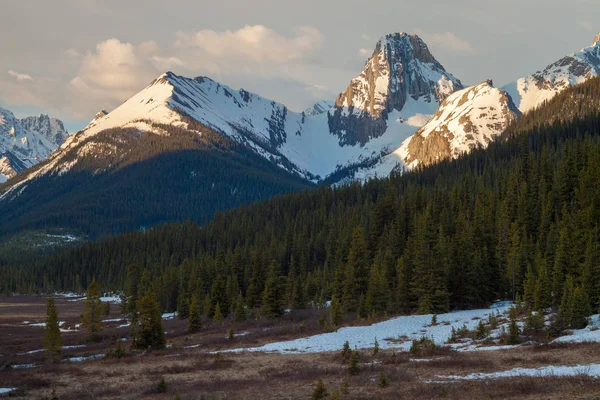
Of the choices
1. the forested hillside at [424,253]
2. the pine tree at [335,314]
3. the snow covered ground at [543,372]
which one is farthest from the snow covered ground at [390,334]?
the snow covered ground at [543,372]

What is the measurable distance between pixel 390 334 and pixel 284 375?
1637 cm

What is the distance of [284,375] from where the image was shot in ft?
108

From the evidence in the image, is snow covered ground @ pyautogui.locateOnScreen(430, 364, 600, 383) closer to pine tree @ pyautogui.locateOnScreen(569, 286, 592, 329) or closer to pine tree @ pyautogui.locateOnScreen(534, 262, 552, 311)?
pine tree @ pyautogui.locateOnScreen(569, 286, 592, 329)

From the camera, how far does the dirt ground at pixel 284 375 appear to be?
24.0 metres

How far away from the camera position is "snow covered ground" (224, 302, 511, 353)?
144 ft

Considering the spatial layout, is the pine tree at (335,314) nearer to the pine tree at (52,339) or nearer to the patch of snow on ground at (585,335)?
the patch of snow on ground at (585,335)

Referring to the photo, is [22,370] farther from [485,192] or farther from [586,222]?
[485,192]

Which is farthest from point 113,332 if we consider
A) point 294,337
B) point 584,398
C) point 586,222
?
point 584,398

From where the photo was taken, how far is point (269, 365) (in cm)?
3750

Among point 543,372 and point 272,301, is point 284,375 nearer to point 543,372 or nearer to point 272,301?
point 543,372

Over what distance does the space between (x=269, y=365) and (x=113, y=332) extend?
140 ft

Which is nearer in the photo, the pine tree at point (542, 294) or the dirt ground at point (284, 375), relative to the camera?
the dirt ground at point (284, 375)

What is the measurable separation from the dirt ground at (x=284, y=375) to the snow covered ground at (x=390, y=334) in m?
3.02

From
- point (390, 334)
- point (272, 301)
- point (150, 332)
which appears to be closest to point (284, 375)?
point (390, 334)
